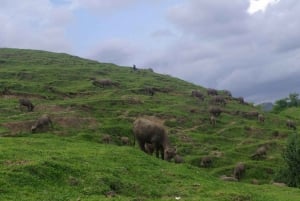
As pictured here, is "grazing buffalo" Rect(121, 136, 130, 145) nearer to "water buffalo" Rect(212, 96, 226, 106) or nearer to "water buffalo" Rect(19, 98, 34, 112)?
"water buffalo" Rect(19, 98, 34, 112)

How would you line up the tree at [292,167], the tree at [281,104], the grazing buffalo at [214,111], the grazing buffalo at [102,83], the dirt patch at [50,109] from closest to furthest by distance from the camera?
the tree at [292,167] < the dirt patch at [50,109] < the grazing buffalo at [214,111] < the grazing buffalo at [102,83] < the tree at [281,104]

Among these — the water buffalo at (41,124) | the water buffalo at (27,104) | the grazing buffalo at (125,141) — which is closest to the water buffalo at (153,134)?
the grazing buffalo at (125,141)

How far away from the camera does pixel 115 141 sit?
165 feet

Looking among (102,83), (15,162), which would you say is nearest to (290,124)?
(102,83)

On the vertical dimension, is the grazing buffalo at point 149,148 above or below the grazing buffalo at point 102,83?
below

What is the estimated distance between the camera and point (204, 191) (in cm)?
2450

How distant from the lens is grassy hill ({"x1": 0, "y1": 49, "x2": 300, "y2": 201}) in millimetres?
22047

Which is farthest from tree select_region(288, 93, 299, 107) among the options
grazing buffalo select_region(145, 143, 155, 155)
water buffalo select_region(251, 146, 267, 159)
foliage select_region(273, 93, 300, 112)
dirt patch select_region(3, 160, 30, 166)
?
dirt patch select_region(3, 160, 30, 166)

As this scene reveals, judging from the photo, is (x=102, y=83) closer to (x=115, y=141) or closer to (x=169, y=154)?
(x=115, y=141)

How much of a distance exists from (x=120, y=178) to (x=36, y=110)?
38.2m

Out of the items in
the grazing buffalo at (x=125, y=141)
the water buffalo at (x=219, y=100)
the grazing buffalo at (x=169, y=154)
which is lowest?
the grazing buffalo at (x=169, y=154)

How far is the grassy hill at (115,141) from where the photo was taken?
22.0 meters

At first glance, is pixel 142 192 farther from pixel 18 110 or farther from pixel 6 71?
pixel 6 71

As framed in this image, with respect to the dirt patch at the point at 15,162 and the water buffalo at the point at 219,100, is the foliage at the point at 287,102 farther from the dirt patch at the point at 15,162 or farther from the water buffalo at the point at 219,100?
the dirt patch at the point at 15,162
